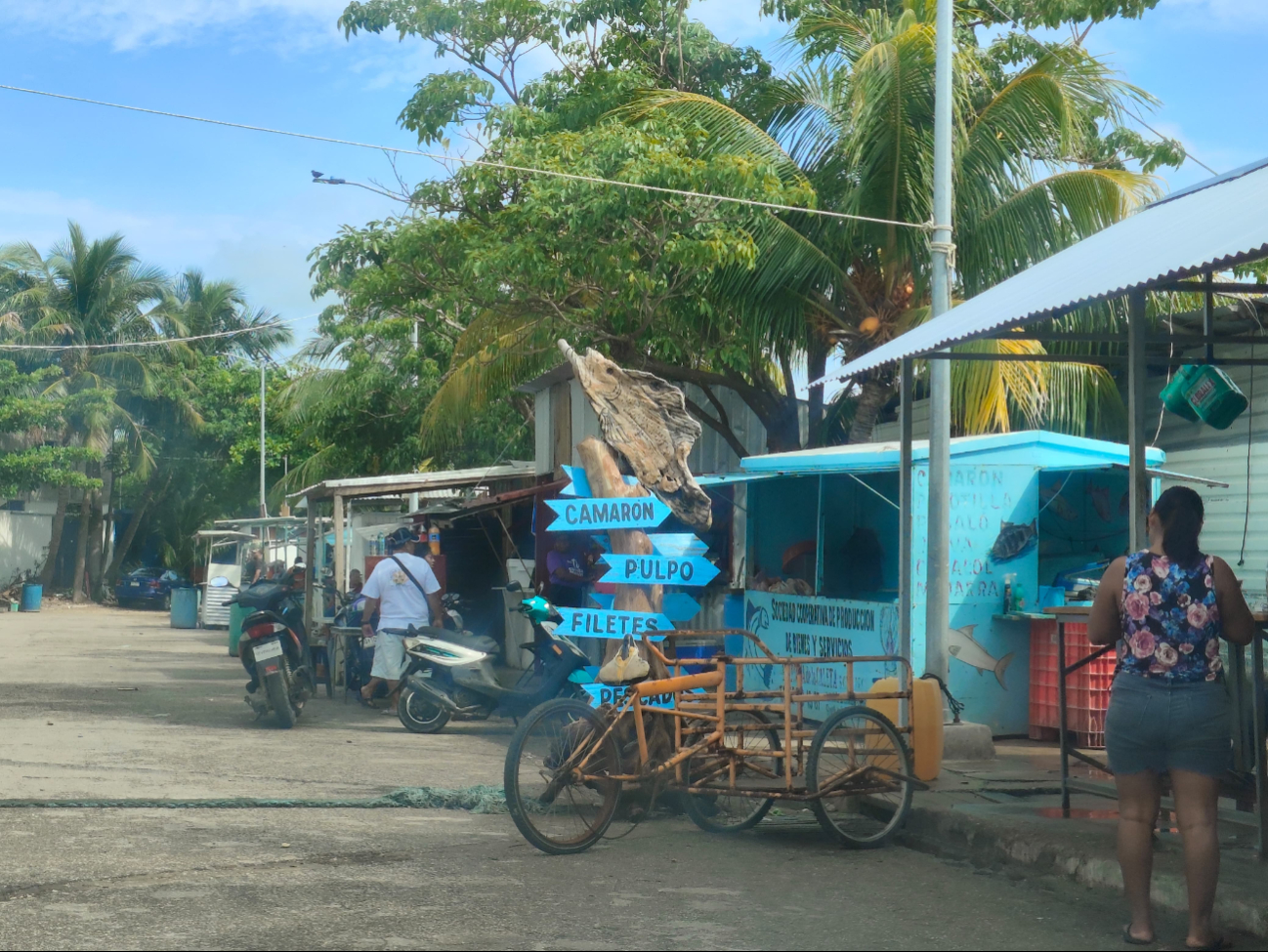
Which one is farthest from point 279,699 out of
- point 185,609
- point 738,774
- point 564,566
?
point 185,609

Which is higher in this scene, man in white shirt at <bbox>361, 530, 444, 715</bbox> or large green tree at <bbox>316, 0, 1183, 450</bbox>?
large green tree at <bbox>316, 0, 1183, 450</bbox>

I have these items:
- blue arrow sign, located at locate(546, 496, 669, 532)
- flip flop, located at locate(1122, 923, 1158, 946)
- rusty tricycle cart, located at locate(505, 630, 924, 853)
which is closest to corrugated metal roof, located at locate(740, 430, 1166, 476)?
blue arrow sign, located at locate(546, 496, 669, 532)

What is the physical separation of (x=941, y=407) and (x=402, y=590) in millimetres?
5639

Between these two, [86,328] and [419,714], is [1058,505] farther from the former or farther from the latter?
[86,328]

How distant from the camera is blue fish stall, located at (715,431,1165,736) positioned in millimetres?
11148

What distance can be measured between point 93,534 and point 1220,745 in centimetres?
4383

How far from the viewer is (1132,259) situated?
20.7 ft

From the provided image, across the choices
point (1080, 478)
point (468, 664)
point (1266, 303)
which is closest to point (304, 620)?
point (468, 664)

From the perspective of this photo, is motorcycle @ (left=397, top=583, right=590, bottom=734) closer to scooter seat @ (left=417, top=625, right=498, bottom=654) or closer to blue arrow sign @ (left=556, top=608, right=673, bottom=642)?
scooter seat @ (left=417, top=625, right=498, bottom=654)

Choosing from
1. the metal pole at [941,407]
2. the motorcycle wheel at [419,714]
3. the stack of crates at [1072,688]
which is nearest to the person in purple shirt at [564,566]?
the motorcycle wheel at [419,714]

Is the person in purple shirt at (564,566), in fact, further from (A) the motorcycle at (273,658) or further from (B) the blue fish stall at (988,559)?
(A) the motorcycle at (273,658)

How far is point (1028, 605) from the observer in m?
11.3

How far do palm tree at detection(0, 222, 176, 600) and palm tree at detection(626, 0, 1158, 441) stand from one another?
29.0 m

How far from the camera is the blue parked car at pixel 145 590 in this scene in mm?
41844
